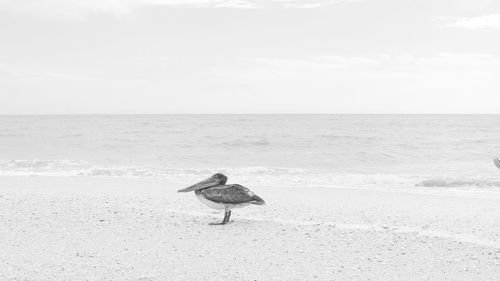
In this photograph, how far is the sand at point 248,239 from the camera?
6172 millimetres

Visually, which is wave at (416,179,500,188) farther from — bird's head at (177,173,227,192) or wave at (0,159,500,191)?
bird's head at (177,173,227,192)

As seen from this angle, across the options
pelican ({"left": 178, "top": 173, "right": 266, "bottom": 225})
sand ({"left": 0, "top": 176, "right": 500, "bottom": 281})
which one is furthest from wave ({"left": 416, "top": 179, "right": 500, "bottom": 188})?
pelican ({"left": 178, "top": 173, "right": 266, "bottom": 225})

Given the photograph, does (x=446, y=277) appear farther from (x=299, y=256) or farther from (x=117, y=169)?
(x=117, y=169)

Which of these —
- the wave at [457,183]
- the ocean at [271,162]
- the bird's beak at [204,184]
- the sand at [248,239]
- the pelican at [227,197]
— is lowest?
the ocean at [271,162]

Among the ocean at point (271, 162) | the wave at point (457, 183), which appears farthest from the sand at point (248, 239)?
the ocean at point (271, 162)

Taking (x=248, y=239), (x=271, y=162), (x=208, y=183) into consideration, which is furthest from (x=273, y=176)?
(x=248, y=239)

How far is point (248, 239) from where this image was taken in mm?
7883

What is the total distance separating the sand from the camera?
243 inches

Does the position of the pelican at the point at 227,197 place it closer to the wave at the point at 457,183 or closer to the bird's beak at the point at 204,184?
the bird's beak at the point at 204,184

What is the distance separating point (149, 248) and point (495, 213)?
729 centimetres

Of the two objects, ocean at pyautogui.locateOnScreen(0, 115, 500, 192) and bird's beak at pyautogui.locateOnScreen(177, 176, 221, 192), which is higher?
bird's beak at pyautogui.locateOnScreen(177, 176, 221, 192)

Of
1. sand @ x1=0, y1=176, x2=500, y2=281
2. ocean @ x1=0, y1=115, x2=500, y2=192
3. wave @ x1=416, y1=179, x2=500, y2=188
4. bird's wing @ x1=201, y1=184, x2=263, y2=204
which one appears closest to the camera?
sand @ x1=0, y1=176, x2=500, y2=281

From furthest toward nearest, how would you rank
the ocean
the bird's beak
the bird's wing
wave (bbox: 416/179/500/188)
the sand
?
1. the ocean
2. wave (bbox: 416/179/500/188)
3. the bird's beak
4. the bird's wing
5. the sand

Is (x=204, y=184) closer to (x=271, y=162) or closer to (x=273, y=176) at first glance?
(x=273, y=176)
